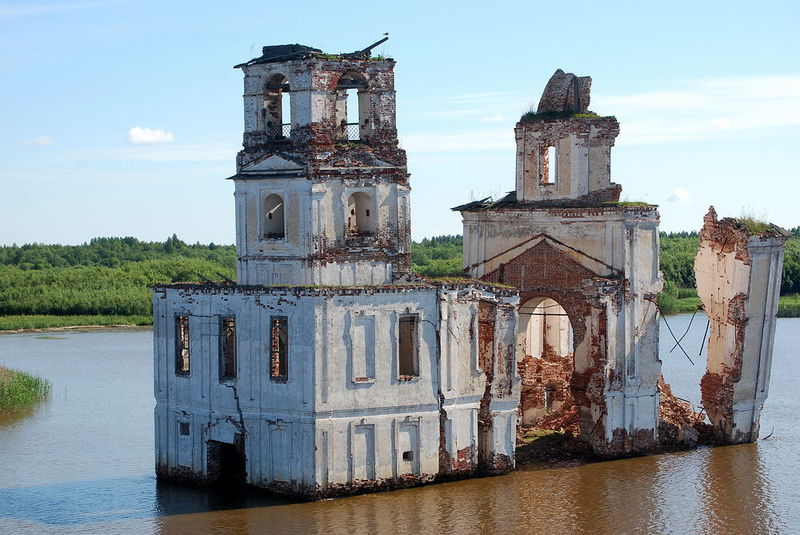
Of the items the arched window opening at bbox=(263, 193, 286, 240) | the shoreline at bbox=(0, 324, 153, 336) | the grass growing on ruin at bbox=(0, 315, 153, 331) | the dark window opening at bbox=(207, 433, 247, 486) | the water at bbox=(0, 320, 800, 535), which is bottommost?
the water at bbox=(0, 320, 800, 535)

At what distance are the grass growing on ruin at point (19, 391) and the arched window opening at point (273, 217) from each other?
11853 mm

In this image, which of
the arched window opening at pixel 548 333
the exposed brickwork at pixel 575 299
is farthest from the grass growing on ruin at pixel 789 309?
the exposed brickwork at pixel 575 299

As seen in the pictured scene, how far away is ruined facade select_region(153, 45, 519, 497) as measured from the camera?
74.1 feet

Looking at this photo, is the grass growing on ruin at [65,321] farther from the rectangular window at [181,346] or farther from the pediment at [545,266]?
the rectangular window at [181,346]

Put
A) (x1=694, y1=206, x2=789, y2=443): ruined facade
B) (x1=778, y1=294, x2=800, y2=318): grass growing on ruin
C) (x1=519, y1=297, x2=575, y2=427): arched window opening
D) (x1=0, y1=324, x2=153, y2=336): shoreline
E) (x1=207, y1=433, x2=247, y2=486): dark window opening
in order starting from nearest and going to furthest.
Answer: (x1=207, y1=433, x2=247, y2=486): dark window opening → (x1=694, y1=206, x2=789, y2=443): ruined facade → (x1=519, y1=297, x2=575, y2=427): arched window opening → (x1=0, y1=324, x2=153, y2=336): shoreline → (x1=778, y1=294, x2=800, y2=318): grass growing on ruin

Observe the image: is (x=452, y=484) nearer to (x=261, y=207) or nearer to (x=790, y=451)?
(x=261, y=207)

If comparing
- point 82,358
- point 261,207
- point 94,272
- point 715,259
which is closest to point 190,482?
point 261,207

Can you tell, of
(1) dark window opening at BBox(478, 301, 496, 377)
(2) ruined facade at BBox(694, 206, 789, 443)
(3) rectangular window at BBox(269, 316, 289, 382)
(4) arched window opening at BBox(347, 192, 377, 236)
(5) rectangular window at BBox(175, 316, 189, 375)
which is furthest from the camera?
(2) ruined facade at BBox(694, 206, 789, 443)

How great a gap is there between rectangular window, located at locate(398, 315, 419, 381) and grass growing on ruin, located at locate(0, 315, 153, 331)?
35.6 m

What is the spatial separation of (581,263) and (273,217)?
6.40 metres

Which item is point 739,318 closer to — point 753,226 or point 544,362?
point 753,226

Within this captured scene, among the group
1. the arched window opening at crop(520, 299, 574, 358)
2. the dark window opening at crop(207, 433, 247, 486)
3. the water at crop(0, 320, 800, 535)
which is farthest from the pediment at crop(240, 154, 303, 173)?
the arched window opening at crop(520, 299, 574, 358)

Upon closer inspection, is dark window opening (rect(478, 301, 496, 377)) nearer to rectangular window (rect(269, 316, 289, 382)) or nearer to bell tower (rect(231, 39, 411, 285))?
bell tower (rect(231, 39, 411, 285))

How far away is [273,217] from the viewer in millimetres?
24531
